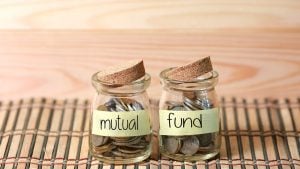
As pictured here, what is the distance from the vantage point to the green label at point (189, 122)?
833 millimetres

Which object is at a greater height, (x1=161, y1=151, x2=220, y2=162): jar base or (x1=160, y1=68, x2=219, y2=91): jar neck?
(x1=160, y1=68, x2=219, y2=91): jar neck

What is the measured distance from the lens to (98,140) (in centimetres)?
85

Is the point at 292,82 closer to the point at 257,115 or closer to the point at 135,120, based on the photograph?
the point at 257,115

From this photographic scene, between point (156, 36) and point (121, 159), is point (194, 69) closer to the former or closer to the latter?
point (121, 159)

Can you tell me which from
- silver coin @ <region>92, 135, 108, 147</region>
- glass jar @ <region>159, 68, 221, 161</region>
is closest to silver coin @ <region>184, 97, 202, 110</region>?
glass jar @ <region>159, 68, 221, 161</region>

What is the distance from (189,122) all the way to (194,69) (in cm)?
7

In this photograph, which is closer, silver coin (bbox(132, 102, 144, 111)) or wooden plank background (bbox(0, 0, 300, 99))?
silver coin (bbox(132, 102, 144, 111))

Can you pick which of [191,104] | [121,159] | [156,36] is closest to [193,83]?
[191,104]

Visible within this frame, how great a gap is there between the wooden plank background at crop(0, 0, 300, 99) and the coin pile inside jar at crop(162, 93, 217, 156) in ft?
0.79

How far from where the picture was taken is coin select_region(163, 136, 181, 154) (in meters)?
0.85

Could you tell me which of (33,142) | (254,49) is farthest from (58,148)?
(254,49)

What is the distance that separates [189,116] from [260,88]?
1.02ft

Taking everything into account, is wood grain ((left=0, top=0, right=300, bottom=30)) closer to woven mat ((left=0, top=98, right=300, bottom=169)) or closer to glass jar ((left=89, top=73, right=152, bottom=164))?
woven mat ((left=0, top=98, right=300, bottom=169))

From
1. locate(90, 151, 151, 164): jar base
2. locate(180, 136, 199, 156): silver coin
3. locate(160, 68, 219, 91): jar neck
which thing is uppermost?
locate(160, 68, 219, 91): jar neck
